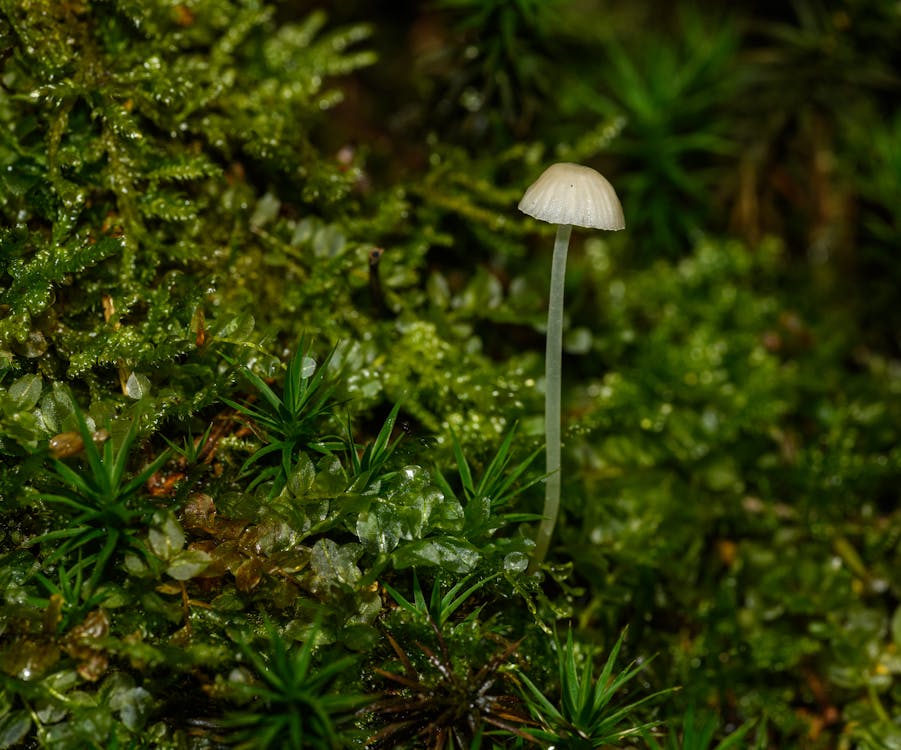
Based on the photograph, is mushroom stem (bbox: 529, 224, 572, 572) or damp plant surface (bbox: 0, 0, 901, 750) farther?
mushroom stem (bbox: 529, 224, 572, 572)

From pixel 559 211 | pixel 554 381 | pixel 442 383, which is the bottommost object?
pixel 442 383

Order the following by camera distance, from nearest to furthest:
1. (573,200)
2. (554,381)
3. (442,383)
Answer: (573,200) → (554,381) → (442,383)

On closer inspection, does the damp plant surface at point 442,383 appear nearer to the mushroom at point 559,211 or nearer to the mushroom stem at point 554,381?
the mushroom stem at point 554,381

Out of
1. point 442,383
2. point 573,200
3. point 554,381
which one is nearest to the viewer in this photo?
point 573,200

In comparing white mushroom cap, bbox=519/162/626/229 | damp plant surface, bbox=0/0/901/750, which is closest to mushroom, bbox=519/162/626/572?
white mushroom cap, bbox=519/162/626/229

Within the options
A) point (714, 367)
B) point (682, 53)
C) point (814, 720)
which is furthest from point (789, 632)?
point (682, 53)

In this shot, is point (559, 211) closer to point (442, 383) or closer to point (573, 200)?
point (573, 200)

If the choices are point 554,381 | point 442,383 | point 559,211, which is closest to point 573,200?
point 559,211

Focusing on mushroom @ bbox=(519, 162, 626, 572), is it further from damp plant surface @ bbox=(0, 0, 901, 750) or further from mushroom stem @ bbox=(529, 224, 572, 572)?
damp plant surface @ bbox=(0, 0, 901, 750)
